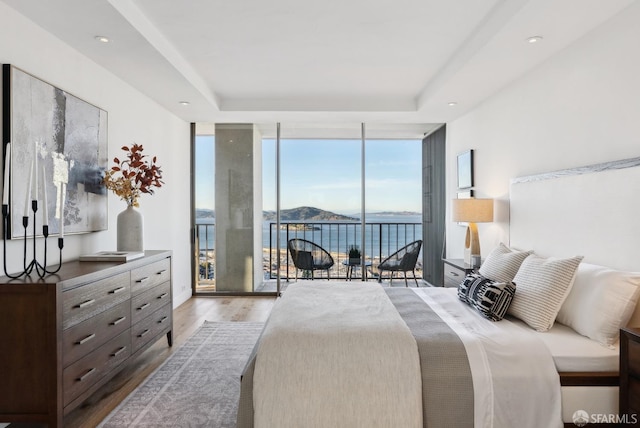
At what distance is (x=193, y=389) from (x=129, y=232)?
1357mm

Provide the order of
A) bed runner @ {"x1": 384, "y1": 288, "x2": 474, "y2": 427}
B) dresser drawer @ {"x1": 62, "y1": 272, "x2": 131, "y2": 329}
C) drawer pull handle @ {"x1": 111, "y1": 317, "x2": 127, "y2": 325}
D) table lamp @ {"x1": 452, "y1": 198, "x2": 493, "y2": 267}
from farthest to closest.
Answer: table lamp @ {"x1": 452, "y1": 198, "x2": 493, "y2": 267}
drawer pull handle @ {"x1": 111, "y1": 317, "x2": 127, "y2": 325}
dresser drawer @ {"x1": 62, "y1": 272, "x2": 131, "y2": 329}
bed runner @ {"x1": 384, "y1": 288, "x2": 474, "y2": 427}

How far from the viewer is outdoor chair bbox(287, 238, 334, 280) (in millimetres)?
5445

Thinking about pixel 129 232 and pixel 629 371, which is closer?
pixel 629 371

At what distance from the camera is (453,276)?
156 inches

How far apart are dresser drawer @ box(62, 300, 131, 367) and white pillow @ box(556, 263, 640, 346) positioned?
9.20ft

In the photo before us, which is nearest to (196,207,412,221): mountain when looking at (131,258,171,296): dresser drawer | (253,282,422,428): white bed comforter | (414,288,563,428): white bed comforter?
(131,258,171,296): dresser drawer

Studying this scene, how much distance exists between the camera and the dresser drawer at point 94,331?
2.10 meters

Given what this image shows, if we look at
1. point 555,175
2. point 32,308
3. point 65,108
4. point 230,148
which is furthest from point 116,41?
point 555,175

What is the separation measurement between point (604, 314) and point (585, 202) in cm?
89

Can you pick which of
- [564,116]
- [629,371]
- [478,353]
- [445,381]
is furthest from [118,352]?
[564,116]

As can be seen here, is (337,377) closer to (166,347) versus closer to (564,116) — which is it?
(166,347)

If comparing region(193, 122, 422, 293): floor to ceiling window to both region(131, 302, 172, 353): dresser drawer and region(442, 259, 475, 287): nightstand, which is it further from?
region(131, 302, 172, 353): dresser drawer

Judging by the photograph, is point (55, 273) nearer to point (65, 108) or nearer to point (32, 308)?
point (32, 308)

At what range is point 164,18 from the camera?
8.89 feet
